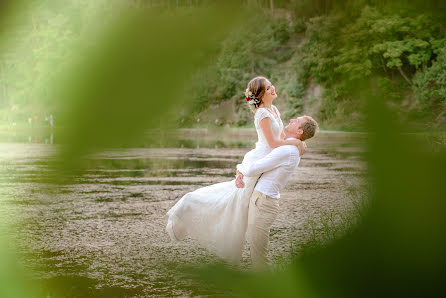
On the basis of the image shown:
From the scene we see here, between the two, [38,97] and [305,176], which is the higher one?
[38,97]

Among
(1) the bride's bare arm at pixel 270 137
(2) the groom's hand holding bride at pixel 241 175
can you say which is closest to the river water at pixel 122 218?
(2) the groom's hand holding bride at pixel 241 175

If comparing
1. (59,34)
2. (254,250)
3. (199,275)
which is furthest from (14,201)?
(59,34)

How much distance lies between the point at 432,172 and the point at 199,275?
118 inches

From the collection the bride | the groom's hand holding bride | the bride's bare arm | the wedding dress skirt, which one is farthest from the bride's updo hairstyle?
the wedding dress skirt

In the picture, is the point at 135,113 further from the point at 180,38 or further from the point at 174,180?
the point at 174,180

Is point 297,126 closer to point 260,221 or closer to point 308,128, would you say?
point 308,128

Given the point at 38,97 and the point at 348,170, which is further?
the point at 348,170

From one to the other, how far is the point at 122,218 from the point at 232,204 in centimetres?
324

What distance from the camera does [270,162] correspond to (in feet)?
11.2

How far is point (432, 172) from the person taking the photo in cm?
129

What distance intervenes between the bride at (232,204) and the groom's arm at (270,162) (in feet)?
0.17

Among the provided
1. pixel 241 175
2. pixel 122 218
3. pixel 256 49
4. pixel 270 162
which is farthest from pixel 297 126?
pixel 256 49

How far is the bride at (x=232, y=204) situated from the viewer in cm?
350

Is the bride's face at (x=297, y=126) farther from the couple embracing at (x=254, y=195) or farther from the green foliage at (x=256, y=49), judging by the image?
the green foliage at (x=256, y=49)
